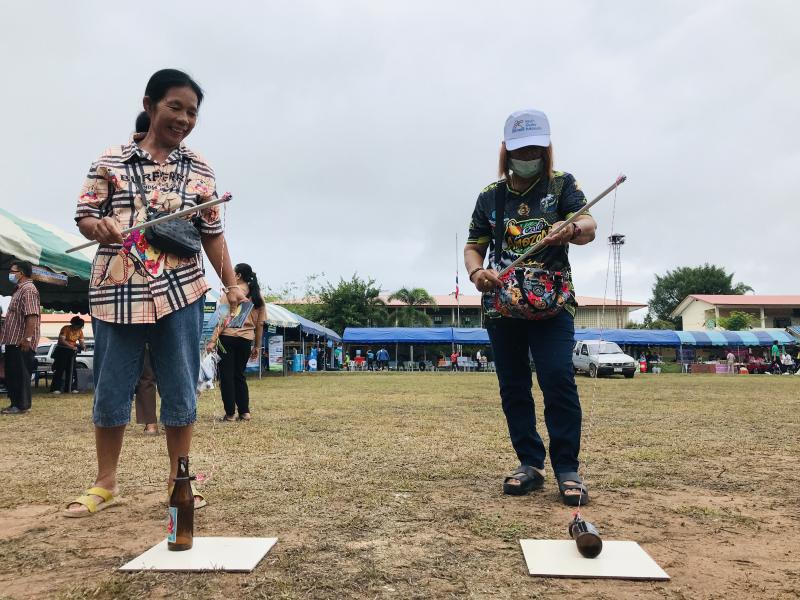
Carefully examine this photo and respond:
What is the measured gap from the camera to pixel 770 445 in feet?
16.6

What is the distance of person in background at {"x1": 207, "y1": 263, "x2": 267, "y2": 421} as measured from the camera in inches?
272

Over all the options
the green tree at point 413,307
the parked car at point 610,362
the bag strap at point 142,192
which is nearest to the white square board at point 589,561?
the bag strap at point 142,192

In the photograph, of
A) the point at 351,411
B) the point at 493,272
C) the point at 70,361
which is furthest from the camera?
the point at 70,361

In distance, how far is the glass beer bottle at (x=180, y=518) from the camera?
2.19 meters

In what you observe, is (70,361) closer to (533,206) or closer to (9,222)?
(9,222)

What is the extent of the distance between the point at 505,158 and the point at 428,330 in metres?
35.6

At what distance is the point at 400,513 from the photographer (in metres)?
2.74

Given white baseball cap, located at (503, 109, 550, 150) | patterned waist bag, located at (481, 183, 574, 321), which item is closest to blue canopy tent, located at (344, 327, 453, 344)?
patterned waist bag, located at (481, 183, 574, 321)

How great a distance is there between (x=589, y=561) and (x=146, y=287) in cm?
214

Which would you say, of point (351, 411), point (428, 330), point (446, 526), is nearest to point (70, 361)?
point (351, 411)

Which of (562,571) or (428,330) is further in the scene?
(428,330)

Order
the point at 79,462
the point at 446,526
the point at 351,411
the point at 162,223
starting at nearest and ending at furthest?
1. the point at 446,526
2. the point at 162,223
3. the point at 79,462
4. the point at 351,411

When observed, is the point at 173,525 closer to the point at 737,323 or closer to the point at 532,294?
the point at 532,294

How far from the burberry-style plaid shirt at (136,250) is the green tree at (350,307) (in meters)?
46.4
